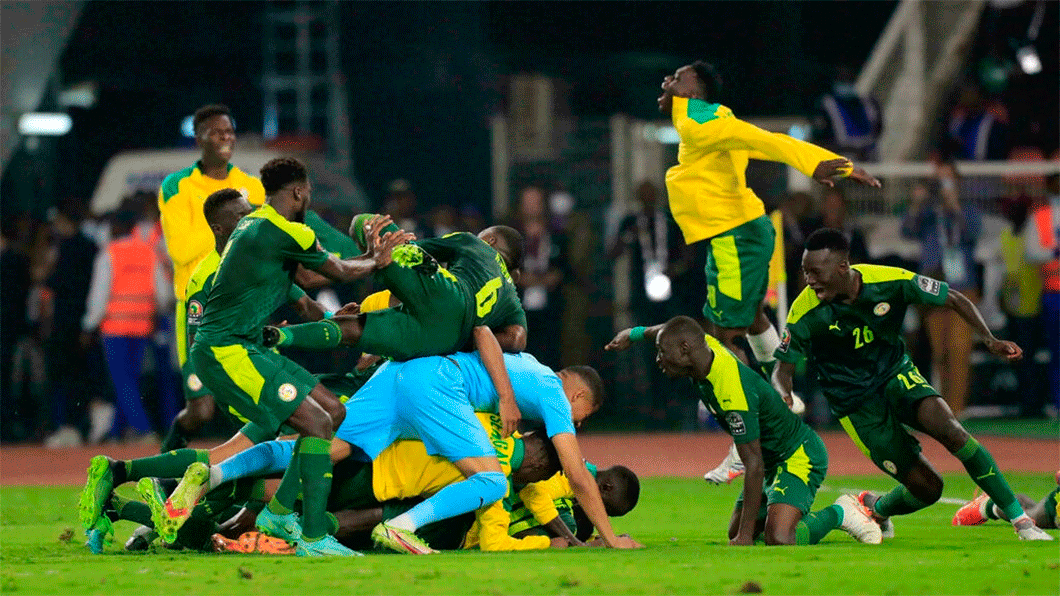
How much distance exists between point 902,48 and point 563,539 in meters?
13.4

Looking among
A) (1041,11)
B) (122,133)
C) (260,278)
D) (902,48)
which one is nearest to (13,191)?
(122,133)

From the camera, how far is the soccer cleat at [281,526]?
7.55 meters

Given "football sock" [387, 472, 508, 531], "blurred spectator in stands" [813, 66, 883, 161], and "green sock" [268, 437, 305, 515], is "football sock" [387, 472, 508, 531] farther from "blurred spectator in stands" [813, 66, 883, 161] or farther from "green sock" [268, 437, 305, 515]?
"blurred spectator in stands" [813, 66, 883, 161]

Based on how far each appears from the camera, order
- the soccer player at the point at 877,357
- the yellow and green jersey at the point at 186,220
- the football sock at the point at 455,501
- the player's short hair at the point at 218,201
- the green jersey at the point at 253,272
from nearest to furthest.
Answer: the football sock at the point at 455,501 < the green jersey at the point at 253,272 < the soccer player at the point at 877,357 < the player's short hair at the point at 218,201 < the yellow and green jersey at the point at 186,220

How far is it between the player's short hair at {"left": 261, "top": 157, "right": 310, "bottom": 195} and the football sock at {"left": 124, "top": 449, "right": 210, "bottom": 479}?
1340 millimetres

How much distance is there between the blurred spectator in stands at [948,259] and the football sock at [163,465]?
9.39 meters

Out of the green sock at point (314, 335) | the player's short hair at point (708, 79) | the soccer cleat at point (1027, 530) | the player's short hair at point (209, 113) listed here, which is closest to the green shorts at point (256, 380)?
the green sock at point (314, 335)

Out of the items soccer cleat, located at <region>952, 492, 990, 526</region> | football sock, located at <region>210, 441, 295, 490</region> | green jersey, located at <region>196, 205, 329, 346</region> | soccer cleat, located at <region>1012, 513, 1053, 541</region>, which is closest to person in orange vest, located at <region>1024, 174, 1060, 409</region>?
soccer cleat, located at <region>952, 492, 990, 526</region>

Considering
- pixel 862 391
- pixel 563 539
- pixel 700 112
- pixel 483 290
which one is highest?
pixel 700 112

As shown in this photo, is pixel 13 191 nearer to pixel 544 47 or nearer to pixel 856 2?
pixel 544 47

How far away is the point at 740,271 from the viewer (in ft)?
34.2

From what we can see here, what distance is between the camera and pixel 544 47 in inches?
947

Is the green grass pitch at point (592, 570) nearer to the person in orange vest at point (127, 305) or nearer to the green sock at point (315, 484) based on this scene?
the green sock at point (315, 484)

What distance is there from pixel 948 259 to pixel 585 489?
29.6 ft
